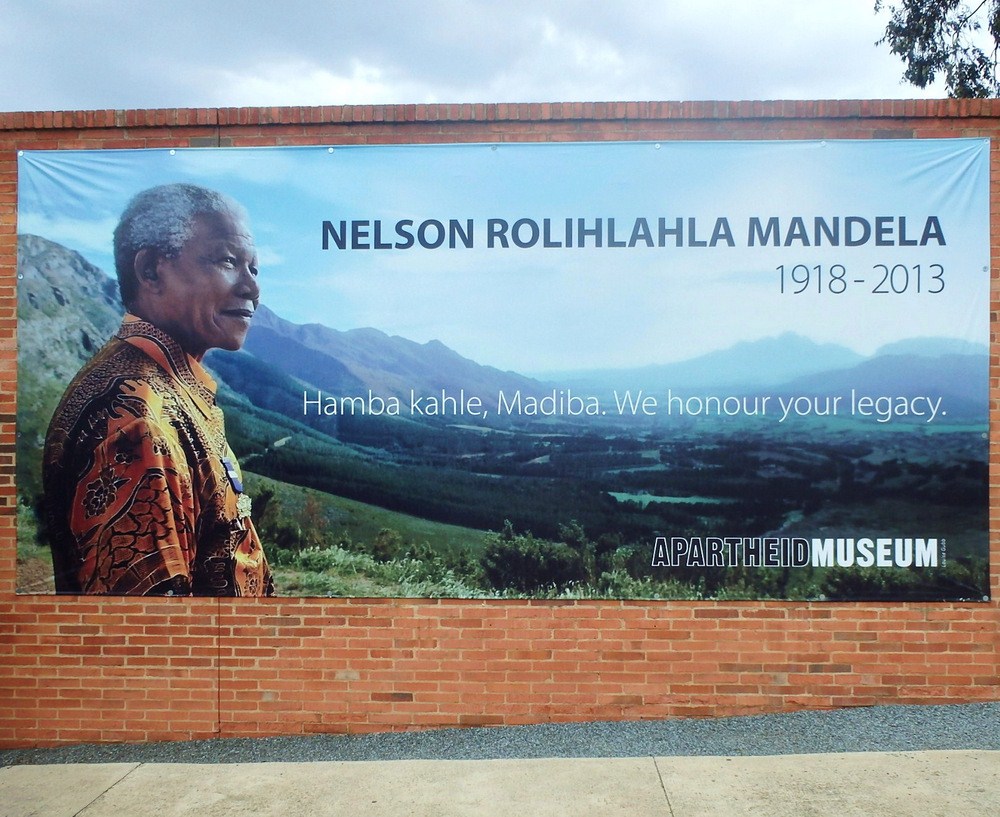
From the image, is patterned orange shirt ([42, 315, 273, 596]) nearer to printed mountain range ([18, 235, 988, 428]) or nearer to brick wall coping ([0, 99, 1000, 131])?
printed mountain range ([18, 235, 988, 428])

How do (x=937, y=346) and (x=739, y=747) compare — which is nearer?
(x=739, y=747)

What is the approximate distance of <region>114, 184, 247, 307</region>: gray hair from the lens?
5.14 metres

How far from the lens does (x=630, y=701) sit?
500 centimetres

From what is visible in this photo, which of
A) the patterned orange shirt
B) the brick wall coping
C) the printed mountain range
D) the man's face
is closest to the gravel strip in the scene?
the patterned orange shirt

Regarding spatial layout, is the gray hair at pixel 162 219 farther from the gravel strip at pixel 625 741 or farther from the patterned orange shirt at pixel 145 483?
the gravel strip at pixel 625 741

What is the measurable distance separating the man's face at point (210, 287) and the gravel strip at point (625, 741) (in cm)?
232

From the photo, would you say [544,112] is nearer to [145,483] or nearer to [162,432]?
[162,432]

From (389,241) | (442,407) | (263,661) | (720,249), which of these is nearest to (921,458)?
(720,249)

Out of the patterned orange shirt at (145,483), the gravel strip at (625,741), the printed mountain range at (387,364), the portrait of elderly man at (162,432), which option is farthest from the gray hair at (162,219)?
the gravel strip at (625,741)

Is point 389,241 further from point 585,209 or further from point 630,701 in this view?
point 630,701

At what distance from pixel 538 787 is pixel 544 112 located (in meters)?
3.72

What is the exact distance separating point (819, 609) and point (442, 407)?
8.16 ft

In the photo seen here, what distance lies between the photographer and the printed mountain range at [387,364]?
16.4ft

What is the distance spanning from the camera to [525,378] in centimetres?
505
